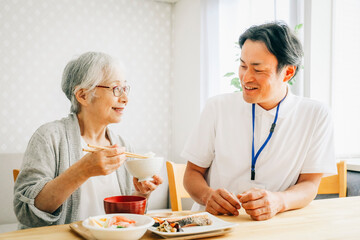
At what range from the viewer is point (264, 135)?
1771mm

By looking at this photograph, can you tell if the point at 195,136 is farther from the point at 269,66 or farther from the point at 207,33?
the point at 207,33

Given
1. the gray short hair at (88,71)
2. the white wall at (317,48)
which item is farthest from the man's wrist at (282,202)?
the white wall at (317,48)

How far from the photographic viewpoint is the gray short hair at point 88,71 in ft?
5.63

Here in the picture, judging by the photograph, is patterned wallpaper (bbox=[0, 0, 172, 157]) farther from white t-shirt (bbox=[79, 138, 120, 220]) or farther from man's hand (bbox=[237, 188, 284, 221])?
man's hand (bbox=[237, 188, 284, 221])

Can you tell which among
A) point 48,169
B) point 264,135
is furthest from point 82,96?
point 264,135

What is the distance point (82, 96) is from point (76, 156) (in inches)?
12.0

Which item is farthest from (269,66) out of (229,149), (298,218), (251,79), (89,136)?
(89,136)

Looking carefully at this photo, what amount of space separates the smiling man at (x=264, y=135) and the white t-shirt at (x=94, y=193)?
1.30 feet

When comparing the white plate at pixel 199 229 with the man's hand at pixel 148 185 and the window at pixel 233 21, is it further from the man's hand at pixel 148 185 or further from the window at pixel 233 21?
the window at pixel 233 21

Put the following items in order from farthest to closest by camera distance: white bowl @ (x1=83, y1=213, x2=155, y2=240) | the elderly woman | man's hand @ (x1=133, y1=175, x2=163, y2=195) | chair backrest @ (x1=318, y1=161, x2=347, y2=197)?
1. chair backrest @ (x1=318, y1=161, x2=347, y2=197)
2. man's hand @ (x1=133, y1=175, x2=163, y2=195)
3. the elderly woman
4. white bowl @ (x1=83, y1=213, x2=155, y2=240)

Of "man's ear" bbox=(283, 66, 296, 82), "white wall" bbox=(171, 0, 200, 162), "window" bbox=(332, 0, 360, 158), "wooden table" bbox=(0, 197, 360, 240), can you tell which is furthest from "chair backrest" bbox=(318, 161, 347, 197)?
"white wall" bbox=(171, 0, 200, 162)

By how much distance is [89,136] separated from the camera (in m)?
1.82

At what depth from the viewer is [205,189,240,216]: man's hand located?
1.34 m

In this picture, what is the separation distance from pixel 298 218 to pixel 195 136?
724 millimetres
